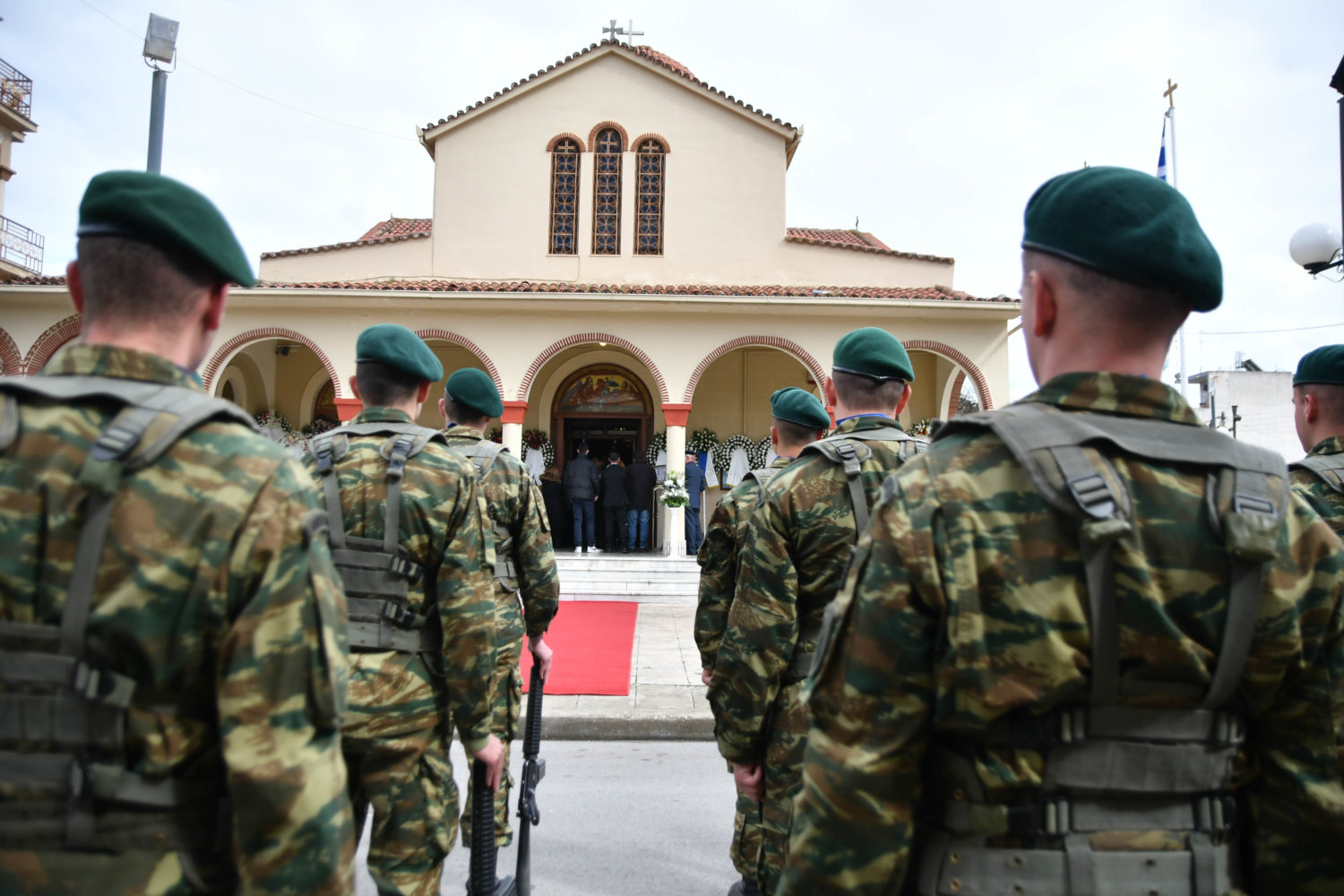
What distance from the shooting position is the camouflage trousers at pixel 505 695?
146 inches

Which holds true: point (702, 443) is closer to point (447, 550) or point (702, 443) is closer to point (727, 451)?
point (727, 451)

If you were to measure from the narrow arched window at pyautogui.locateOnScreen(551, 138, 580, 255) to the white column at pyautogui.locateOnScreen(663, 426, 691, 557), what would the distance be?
483 centimetres

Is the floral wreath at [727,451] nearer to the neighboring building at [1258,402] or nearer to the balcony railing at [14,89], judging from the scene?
the balcony railing at [14,89]

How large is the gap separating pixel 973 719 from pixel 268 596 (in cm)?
113

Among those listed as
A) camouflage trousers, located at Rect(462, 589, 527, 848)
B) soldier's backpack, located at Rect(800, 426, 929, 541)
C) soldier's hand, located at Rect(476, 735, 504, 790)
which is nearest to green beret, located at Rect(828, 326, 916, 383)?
soldier's backpack, located at Rect(800, 426, 929, 541)

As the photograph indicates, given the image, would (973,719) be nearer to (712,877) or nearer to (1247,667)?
(1247,667)

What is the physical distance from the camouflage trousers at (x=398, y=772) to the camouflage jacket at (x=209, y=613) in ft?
4.23

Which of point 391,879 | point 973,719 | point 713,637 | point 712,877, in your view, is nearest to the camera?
point 973,719

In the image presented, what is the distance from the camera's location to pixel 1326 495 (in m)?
3.19

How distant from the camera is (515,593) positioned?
4.45 metres

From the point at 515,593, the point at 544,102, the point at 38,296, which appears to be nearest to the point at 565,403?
the point at 544,102

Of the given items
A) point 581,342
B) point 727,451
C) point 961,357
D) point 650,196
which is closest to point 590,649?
point 581,342

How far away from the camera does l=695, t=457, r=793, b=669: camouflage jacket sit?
3.69 meters

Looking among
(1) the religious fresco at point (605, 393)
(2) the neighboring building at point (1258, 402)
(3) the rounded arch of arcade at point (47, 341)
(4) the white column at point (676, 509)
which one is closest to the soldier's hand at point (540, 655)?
(4) the white column at point (676, 509)
